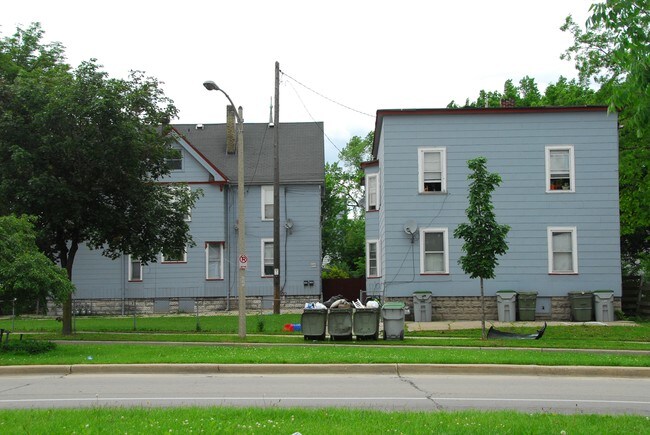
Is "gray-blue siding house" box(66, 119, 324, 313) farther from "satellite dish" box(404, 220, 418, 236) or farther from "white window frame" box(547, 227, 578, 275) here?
"white window frame" box(547, 227, 578, 275)

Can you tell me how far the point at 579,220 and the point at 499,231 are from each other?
26.9ft

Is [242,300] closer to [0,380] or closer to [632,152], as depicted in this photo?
[0,380]

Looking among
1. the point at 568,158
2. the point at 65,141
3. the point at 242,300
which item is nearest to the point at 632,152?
the point at 568,158

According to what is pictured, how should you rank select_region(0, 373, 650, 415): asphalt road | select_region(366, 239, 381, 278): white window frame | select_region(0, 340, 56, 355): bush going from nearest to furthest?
select_region(0, 373, 650, 415): asphalt road, select_region(0, 340, 56, 355): bush, select_region(366, 239, 381, 278): white window frame

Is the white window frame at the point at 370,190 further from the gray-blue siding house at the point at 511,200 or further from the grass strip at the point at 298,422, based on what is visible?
the grass strip at the point at 298,422

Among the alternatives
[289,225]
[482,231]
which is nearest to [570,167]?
[482,231]

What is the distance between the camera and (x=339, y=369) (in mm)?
13211

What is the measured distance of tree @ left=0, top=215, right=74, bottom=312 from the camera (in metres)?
15.0

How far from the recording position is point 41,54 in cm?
2322

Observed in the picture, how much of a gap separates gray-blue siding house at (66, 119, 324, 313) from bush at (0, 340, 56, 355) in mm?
18819

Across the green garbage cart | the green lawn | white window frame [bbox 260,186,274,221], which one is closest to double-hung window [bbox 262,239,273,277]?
white window frame [bbox 260,186,274,221]

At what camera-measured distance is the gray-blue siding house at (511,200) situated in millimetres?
25406

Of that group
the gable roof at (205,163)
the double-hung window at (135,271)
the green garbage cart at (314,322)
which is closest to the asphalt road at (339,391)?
the green garbage cart at (314,322)

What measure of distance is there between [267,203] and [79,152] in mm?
17286
